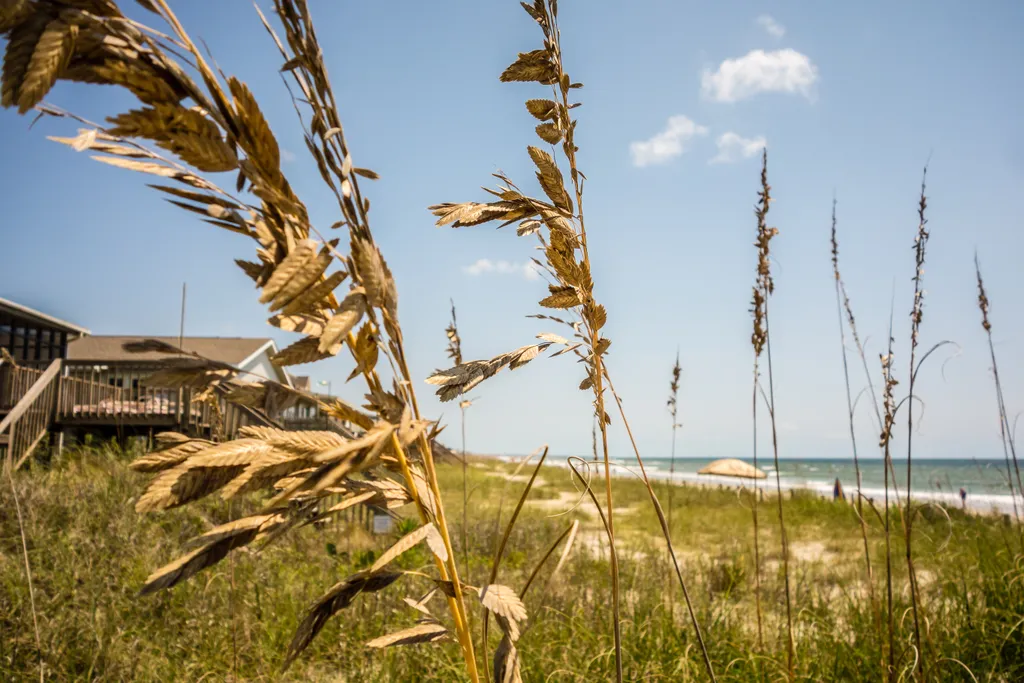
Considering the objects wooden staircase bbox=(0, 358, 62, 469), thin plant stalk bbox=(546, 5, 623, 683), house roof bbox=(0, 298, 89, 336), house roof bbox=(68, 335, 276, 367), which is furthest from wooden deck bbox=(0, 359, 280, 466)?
thin plant stalk bbox=(546, 5, 623, 683)

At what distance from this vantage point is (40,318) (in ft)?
52.9

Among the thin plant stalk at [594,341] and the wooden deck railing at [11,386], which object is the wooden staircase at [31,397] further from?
the thin plant stalk at [594,341]

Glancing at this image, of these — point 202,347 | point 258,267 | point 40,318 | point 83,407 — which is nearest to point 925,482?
point 202,347

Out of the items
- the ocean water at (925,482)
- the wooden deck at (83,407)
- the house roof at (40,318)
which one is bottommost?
Result: the ocean water at (925,482)

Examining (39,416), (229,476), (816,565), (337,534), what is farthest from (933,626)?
(39,416)

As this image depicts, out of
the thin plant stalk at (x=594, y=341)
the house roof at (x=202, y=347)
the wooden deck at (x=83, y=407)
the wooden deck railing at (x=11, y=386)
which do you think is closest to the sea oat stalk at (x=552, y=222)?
the thin plant stalk at (x=594, y=341)

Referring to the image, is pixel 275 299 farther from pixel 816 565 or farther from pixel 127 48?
pixel 816 565

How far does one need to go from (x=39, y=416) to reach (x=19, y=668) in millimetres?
13660

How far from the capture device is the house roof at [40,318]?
14664mm

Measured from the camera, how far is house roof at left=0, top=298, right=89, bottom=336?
14.7m

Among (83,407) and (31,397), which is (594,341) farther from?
(83,407)

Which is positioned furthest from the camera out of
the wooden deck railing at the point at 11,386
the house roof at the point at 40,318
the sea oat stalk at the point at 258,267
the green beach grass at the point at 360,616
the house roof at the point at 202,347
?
the house roof at the point at 202,347

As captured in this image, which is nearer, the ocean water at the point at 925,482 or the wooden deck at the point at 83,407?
the ocean water at the point at 925,482

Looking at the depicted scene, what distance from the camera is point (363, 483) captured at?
2.67ft
